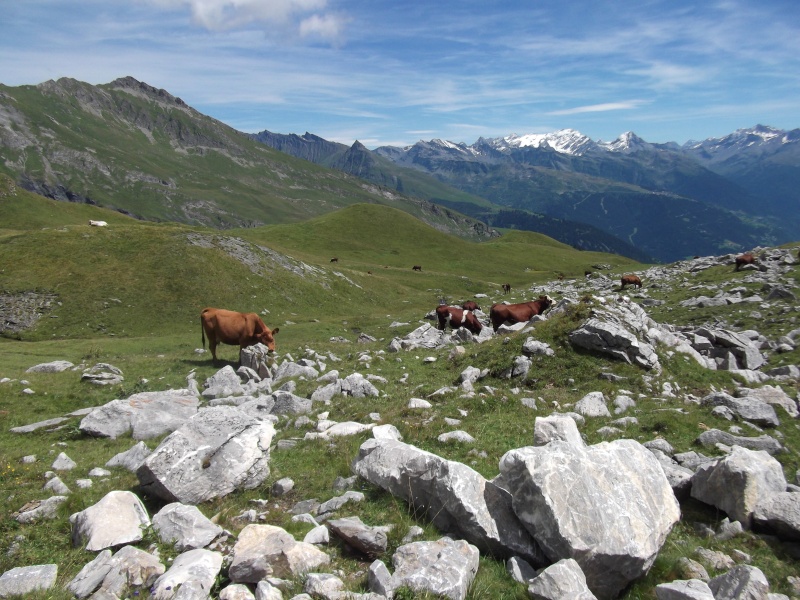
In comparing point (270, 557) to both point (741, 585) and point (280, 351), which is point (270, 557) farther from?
point (280, 351)

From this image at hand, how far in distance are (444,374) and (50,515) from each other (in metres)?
14.4

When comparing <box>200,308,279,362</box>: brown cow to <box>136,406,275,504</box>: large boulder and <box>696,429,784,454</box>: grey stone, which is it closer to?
<box>136,406,275,504</box>: large boulder

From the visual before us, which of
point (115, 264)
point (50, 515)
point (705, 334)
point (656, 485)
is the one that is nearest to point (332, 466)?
point (50, 515)

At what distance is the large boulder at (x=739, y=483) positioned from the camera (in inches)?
339

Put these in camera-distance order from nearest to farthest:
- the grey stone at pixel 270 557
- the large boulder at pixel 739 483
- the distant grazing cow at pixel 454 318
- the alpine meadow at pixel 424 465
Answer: the grey stone at pixel 270 557 → the alpine meadow at pixel 424 465 → the large boulder at pixel 739 483 → the distant grazing cow at pixel 454 318

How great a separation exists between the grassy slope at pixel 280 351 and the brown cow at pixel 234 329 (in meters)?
1.47

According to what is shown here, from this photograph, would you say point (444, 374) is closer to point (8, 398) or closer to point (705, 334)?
point (705, 334)

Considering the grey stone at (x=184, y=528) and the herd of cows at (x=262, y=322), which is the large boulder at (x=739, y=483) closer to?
the grey stone at (x=184, y=528)

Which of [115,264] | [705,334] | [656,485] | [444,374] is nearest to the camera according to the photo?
[656,485]

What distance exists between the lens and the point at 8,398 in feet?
58.8

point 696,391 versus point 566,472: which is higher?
point 566,472

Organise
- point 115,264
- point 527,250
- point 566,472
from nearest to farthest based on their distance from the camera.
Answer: point 566,472 < point 115,264 < point 527,250

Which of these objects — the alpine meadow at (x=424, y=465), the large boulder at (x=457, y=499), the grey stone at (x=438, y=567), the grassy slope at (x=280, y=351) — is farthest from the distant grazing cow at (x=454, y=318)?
the grey stone at (x=438, y=567)

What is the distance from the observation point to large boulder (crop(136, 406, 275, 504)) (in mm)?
9344
